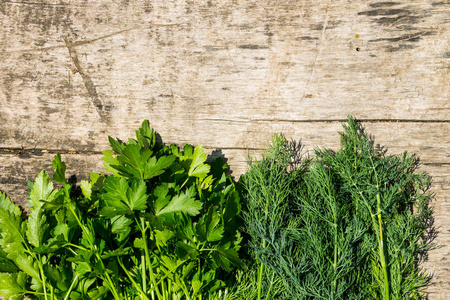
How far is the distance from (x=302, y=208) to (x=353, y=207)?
198 mm

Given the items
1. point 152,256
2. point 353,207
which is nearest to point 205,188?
point 152,256

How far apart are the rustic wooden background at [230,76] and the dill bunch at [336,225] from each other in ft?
0.38

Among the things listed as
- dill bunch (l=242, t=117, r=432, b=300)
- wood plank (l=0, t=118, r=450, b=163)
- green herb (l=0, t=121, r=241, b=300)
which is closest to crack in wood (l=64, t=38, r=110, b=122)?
wood plank (l=0, t=118, r=450, b=163)

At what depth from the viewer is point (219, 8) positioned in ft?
4.15

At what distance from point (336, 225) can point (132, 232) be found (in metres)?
0.70

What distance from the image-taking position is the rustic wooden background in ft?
4.09

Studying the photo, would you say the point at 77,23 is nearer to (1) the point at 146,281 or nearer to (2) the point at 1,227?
(2) the point at 1,227

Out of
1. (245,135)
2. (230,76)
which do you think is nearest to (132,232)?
(245,135)

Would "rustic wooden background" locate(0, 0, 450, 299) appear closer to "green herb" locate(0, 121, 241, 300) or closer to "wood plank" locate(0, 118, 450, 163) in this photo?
"wood plank" locate(0, 118, 450, 163)

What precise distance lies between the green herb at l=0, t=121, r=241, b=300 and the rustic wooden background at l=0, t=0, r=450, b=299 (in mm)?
178

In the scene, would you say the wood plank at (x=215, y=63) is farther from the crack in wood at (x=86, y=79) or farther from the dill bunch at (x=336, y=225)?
the dill bunch at (x=336, y=225)

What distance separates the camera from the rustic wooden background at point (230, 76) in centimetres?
125

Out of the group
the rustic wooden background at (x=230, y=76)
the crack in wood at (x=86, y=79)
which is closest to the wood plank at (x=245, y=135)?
the rustic wooden background at (x=230, y=76)

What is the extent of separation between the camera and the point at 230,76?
1272 mm
